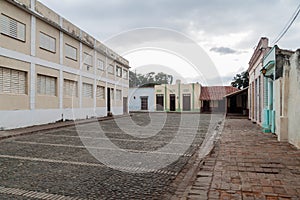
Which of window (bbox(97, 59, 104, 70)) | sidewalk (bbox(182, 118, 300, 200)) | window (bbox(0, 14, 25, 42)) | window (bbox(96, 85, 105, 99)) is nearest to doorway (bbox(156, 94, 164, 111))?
window (bbox(96, 85, 105, 99))

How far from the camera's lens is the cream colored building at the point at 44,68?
1188 cm

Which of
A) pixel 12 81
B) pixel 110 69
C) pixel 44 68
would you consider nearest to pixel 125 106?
pixel 110 69

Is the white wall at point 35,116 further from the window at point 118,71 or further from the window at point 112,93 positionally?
the window at point 118,71

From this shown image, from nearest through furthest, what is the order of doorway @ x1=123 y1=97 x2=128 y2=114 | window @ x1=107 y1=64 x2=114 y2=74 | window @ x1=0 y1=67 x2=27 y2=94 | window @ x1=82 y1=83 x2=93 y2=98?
1. window @ x1=0 y1=67 x2=27 y2=94
2. window @ x1=82 y1=83 x2=93 y2=98
3. window @ x1=107 y1=64 x2=114 y2=74
4. doorway @ x1=123 y1=97 x2=128 y2=114

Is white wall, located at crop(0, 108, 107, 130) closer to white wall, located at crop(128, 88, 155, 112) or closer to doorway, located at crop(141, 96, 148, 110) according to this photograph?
white wall, located at crop(128, 88, 155, 112)

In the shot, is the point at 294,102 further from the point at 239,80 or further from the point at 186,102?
the point at 239,80

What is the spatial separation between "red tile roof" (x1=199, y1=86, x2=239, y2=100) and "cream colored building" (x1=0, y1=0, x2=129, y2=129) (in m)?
17.3

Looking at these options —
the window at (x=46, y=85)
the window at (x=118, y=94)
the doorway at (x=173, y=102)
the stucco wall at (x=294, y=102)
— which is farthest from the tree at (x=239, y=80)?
the stucco wall at (x=294, y=102)

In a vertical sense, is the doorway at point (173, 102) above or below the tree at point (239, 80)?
below

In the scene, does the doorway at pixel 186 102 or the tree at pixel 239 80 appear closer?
the doorway at pixel 186 102

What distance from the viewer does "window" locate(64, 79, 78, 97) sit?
17516mm

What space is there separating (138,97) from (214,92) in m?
11.2

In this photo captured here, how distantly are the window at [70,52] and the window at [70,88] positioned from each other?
5.38 feet

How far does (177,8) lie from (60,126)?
8248 millimetres
